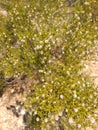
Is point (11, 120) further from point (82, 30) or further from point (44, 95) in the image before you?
point (82, 30)

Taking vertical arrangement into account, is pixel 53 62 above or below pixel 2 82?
above

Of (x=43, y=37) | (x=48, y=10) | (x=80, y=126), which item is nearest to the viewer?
(x=80, y=126)

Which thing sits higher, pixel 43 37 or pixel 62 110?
pixel 43 37

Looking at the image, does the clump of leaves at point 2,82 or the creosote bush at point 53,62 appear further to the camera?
the clump of leaves at point 2,82

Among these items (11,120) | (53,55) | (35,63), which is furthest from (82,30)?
(11,120)

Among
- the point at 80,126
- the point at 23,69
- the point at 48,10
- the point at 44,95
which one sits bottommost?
the point at 80,126

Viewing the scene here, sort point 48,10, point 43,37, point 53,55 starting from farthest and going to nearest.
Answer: point 48,10 < point 53,55 < point 43,37

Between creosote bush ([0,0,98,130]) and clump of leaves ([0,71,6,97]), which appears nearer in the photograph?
creosote bush ([0,0,98,130])

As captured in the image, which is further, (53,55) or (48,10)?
(48,10)
